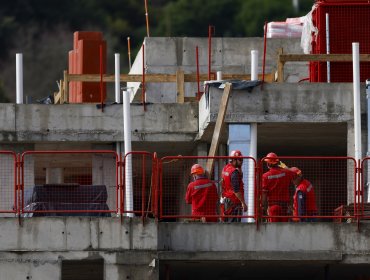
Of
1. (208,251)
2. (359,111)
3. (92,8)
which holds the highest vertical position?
(92,8)

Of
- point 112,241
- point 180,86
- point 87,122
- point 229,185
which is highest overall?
point 180,86

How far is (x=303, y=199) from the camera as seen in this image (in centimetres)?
4397

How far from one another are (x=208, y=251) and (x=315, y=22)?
8003mm

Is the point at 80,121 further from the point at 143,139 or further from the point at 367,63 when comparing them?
the point at 367,63

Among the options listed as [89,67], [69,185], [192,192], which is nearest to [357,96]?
[192,192]

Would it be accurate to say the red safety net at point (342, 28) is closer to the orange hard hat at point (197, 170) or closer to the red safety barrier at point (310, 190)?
→ the red safety barrier at point (310, 190)

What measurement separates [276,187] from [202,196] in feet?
4.71

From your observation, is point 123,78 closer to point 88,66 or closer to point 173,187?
point 88,66

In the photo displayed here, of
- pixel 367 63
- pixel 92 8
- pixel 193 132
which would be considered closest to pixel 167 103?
pixel 193 132

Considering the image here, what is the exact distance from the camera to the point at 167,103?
164ft

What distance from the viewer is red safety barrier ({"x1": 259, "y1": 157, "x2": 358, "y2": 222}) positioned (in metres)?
43.8

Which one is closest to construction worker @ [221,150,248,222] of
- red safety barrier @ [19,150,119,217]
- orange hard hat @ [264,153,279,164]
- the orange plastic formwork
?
orange hard hat @ [264,153,279,164]

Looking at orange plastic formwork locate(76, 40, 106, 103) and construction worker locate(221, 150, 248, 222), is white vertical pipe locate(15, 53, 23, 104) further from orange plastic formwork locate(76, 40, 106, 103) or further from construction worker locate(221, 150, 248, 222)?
construction worker locate(221, 150, 248, 222)

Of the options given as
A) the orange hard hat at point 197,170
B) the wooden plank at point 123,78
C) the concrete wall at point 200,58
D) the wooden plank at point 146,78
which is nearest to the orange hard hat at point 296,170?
the orange hard hat at point 197,170
